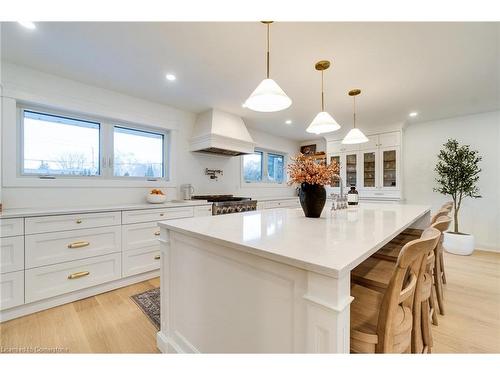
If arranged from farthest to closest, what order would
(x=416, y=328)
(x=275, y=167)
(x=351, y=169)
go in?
(x=275, y=167)
(x=351, y=169)
(x=416, y=328)

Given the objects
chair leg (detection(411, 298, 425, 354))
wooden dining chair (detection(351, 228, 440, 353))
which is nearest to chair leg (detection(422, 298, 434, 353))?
chair leg (detection(411, 298, 425, 354))

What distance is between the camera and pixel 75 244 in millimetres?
2156

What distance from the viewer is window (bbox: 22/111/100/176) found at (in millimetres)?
2404

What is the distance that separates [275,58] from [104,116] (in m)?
2.25

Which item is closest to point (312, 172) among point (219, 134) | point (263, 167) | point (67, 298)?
point (219, 134)

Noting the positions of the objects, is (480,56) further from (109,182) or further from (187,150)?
(109,182)

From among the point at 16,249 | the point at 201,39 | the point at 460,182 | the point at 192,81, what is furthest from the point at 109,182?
the point at 460,182

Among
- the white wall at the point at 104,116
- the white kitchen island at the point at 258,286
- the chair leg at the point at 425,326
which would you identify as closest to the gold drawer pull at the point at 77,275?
the white wall at the point at 104,116

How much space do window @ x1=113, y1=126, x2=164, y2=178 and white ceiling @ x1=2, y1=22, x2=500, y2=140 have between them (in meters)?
0.58

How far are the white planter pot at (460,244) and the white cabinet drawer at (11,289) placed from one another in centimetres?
557

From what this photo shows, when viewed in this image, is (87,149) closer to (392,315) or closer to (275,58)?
(275,58)

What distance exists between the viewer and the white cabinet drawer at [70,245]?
195 cm

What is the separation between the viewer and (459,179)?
3.59m

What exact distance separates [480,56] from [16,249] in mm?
4613
